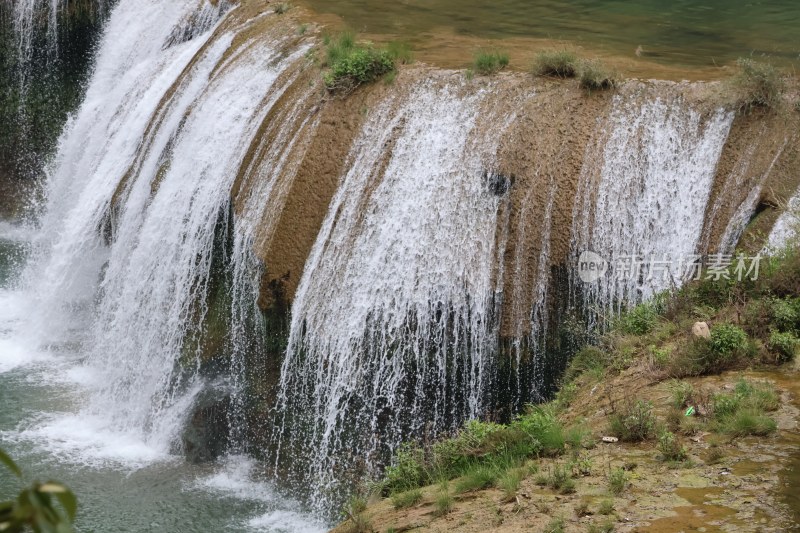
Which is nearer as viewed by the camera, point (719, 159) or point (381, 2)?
point (719, 159)

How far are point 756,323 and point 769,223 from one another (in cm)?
156

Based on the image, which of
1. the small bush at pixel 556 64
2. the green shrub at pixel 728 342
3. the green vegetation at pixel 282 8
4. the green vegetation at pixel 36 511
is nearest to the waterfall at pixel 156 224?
the green vegetation at pixel 282 8

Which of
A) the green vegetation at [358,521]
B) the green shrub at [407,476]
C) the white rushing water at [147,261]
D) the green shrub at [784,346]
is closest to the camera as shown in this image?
the green vegetation at [358,521]

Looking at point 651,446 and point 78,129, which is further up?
point 78,129

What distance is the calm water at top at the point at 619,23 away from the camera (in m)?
13.1

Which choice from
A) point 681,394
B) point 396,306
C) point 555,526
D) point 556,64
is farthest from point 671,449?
point 556,64

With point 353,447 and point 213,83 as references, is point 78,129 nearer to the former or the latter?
point 213,83

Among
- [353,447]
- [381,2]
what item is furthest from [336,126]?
[381,2]

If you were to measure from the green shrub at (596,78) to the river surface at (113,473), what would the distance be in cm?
550

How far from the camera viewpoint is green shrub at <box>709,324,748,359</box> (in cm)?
741

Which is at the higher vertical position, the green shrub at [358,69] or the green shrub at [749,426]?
the green shrub at [358,69]

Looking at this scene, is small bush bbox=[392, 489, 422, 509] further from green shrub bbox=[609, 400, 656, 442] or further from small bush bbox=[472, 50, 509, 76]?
small bush bbox=[472, 50, 509, 76]

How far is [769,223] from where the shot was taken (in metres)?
8.87

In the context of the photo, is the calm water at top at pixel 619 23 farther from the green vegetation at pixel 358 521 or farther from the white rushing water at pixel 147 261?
the green vegetation at pixel 358 521
